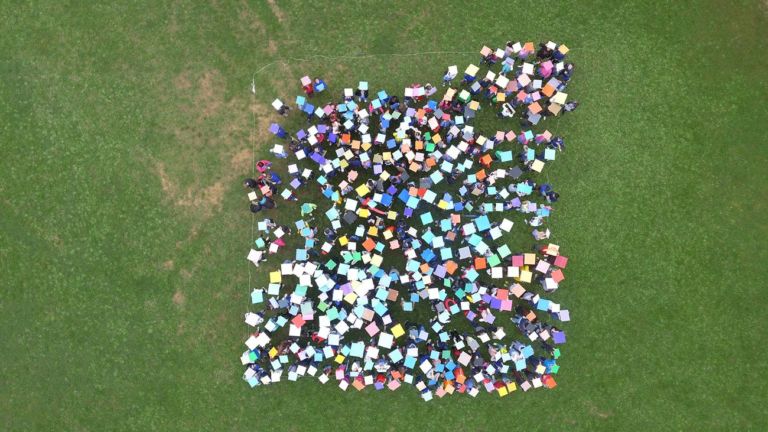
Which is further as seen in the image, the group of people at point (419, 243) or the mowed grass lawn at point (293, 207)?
the mowed grass lawn at point (293, 207)

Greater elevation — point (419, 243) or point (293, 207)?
point (293, 207)

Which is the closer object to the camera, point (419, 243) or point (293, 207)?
point (419, 243)

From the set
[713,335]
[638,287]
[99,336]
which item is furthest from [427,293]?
[99,336]

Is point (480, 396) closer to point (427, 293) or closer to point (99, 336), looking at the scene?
point (427, 293)

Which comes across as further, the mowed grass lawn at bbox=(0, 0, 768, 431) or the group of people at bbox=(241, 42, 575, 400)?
the mowed grass lawn at bbox=(0, 0, 768, 431)
